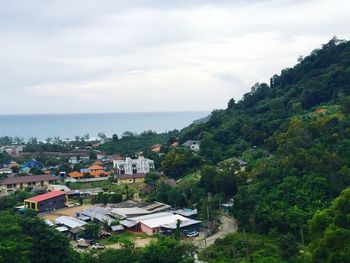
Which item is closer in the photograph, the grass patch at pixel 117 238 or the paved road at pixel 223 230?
the paved road at pixel 223 230

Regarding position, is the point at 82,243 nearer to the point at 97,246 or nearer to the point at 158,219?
the point at 97,246

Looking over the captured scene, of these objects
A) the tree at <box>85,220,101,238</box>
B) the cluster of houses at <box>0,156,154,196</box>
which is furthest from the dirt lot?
the cluster of houses at <box>0,156,154,196</box>

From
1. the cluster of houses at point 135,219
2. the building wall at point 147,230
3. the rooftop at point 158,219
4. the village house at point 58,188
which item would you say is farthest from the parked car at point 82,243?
the village house at point 58,188

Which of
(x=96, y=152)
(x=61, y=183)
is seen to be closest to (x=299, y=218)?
(x=61, y=183)

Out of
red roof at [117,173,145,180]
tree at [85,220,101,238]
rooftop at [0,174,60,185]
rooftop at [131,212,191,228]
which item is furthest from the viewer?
red roof at [117,173,145,180]

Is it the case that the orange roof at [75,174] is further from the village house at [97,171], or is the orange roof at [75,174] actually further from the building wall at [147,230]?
the building wall at [147,230]

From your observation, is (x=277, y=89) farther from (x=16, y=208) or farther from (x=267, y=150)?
(x=16, y=208)

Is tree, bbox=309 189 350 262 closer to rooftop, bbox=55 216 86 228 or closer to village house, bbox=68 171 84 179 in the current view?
rooftop, bbox=55 216 86 228
